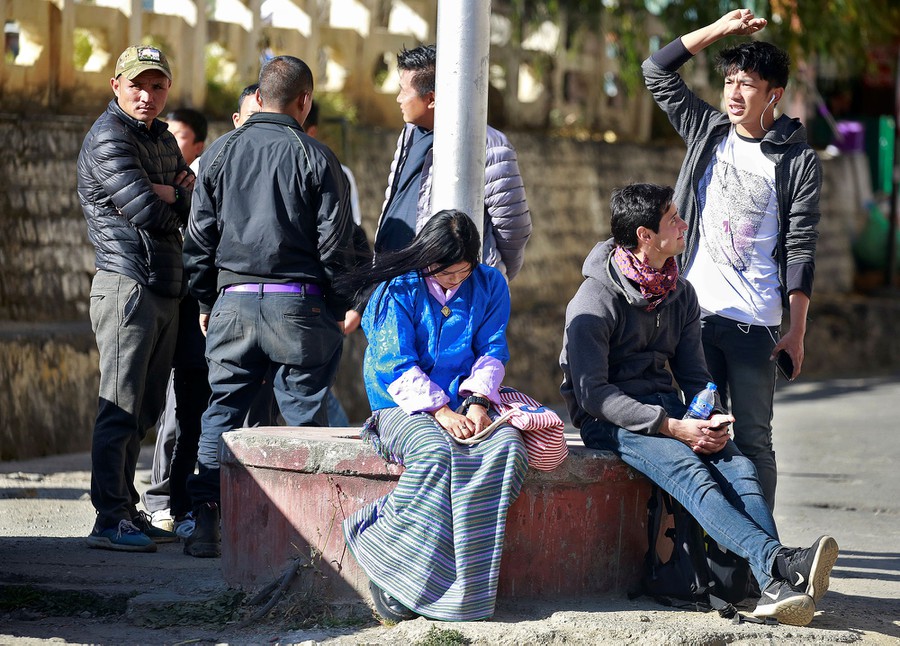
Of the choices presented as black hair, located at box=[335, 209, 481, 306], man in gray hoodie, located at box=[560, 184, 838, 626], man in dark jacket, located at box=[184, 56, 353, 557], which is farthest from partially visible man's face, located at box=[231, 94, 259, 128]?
man in gray hoodie, located at box=[560, 184, 838, 626]

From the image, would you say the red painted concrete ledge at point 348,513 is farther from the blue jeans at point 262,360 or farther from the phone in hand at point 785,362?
the phone in hand at point 785,362

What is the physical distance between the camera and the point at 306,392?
5.00 meters

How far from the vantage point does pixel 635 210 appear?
4684 mm

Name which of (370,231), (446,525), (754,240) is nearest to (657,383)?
(754,240)

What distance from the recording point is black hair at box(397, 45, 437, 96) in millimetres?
5387

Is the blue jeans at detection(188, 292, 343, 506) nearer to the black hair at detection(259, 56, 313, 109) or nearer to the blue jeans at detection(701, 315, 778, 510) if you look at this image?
the black hair at detection(259, 56, 313, 109)

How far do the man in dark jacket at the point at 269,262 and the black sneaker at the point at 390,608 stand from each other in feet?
3.03

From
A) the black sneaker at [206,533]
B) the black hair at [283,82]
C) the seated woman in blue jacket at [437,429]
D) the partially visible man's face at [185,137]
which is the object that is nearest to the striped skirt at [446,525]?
the seated woman in blue jacket at [437,429]

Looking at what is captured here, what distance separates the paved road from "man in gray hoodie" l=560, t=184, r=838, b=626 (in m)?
0.32

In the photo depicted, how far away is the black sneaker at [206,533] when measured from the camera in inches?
202

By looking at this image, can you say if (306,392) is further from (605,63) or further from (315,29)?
(605,63)

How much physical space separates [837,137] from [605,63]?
5255 millimetres

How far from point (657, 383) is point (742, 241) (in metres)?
0.72

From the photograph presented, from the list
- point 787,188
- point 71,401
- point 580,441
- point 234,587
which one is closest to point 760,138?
point 787,188
